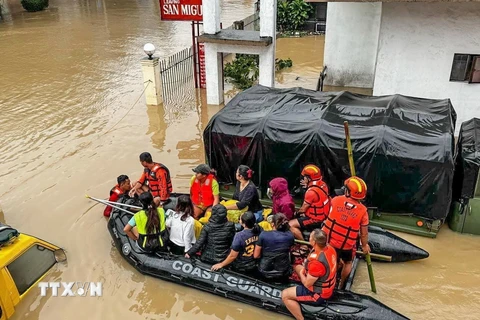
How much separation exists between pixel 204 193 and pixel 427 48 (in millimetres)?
7135

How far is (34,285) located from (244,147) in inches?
164

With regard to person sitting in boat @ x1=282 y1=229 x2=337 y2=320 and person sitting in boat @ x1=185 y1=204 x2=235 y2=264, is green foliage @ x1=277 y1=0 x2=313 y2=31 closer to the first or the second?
person sitting in boat @ x1=185 y1=204 x2=235 y2=264

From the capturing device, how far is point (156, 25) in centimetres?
2831

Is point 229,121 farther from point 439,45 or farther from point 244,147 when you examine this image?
point 439,45

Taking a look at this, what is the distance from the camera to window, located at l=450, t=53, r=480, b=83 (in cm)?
1082

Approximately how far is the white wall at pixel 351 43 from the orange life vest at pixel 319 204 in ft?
31.0

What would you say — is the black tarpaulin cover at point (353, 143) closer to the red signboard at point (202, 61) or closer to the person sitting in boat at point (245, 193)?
the person sitting in boat at point (245, 193)

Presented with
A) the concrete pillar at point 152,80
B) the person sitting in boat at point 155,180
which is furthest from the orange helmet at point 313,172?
the concrete pillar at point 152,80

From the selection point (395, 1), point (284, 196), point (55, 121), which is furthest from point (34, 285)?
point (395, 1)

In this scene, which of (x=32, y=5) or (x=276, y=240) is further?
(x=32, y=5)

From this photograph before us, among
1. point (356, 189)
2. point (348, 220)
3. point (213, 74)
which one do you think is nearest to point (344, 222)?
point (348, 220)

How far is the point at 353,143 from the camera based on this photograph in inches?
299

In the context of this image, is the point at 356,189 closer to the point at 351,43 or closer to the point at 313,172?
the point at 313,172

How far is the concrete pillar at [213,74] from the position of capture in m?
13.7
